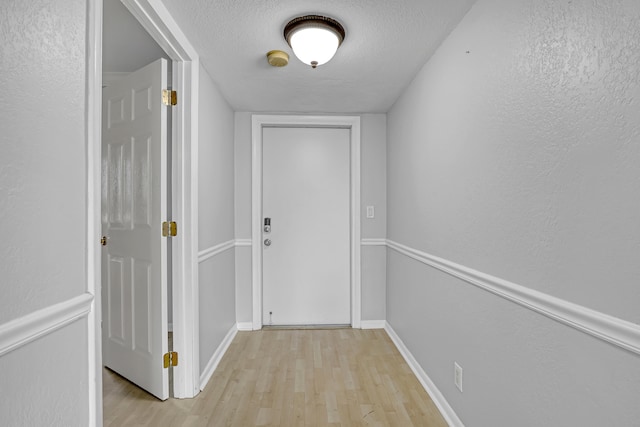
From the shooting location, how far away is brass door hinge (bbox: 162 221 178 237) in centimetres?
210

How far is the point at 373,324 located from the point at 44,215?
302cm

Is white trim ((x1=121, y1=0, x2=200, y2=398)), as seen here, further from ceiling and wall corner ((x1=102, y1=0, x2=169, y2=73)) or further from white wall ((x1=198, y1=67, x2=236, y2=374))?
ceiling and wall corner ((x1=102, y1=0, x2=169, y2=73))

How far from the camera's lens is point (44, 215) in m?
0.98

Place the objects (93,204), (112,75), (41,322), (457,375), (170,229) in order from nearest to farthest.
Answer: (41,322) → (93,204) → (457,375) → (170,229) → (112,75)

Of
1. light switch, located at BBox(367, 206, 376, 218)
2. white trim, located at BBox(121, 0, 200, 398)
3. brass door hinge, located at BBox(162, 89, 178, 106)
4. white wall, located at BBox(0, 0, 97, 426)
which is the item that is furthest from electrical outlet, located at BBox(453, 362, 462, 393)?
brass door hinge, located at BBox(162, 89, 178, 106)

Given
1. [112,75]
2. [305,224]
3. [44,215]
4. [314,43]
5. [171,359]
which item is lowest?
[171,359]

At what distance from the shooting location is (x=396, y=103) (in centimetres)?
311

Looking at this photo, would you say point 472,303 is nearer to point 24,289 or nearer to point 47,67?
point 24,289

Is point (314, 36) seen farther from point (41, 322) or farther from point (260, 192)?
point (260, 192)

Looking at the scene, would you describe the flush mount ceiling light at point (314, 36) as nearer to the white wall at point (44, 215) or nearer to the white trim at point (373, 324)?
the white wall at point (44, 215)

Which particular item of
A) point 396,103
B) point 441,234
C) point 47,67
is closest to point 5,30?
point 47,67

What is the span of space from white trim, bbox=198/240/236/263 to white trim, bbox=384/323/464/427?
1624 mm

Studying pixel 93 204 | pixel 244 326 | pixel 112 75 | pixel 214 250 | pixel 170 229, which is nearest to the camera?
pixel 93 204

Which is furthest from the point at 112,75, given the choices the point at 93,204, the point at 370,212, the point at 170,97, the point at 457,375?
the point at 457,375
